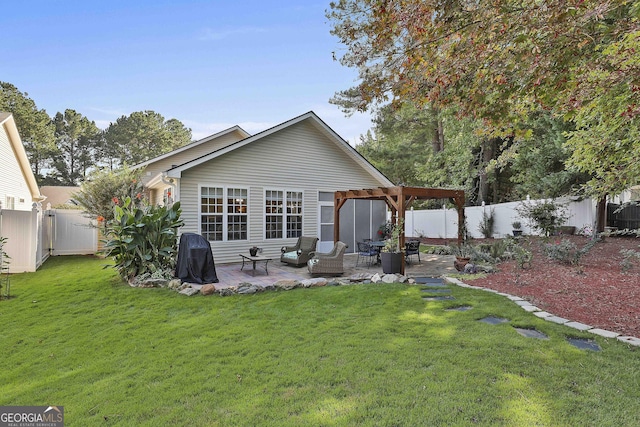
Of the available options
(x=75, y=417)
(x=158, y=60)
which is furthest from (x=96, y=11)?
(x=75, y=417)

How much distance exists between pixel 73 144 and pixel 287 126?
35180 mm

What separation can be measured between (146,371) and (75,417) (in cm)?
77

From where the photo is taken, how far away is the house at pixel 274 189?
10.2m

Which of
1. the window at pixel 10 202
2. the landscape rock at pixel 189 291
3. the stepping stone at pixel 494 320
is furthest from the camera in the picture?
the window at pixel 10 202

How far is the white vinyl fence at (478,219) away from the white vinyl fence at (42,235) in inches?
650

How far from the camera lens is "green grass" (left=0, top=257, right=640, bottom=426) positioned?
2.55m

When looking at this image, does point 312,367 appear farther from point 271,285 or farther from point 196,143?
point 196,143

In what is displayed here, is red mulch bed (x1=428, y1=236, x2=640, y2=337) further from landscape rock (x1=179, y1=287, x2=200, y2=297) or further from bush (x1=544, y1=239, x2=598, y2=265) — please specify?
landscape rock (x1=179, y1=287, x2=200, y2=297)

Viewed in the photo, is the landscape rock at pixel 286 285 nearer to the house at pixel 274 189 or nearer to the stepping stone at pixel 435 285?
the stepping stone at pixel 435 285

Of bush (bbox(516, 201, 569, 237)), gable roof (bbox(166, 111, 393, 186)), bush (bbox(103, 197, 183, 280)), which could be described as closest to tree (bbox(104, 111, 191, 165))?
gable roof (bbox(166, 111, 393, 186))

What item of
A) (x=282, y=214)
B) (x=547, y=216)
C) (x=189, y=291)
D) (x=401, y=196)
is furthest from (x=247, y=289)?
(x=547, y=216)

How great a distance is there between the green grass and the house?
4.88 m

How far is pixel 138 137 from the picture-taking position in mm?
36375

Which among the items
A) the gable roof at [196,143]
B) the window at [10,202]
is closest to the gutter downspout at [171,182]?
the gable roof at [196,143]
